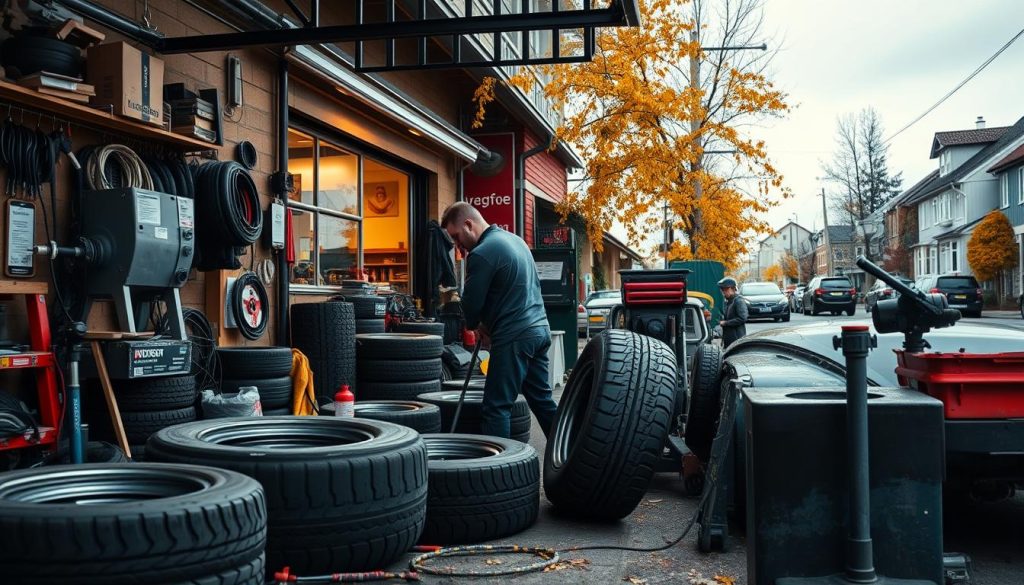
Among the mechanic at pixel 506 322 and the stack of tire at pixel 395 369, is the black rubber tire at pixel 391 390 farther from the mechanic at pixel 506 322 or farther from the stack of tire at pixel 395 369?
the mechanic at pixel 506 322

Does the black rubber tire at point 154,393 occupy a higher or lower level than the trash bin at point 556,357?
higher

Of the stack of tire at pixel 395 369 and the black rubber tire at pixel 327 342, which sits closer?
the black rubber tire at pixel 327 342

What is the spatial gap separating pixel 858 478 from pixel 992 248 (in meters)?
42.7

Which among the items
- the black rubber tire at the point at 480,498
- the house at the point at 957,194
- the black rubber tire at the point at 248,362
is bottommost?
the black rubber tire at the point at 480,498

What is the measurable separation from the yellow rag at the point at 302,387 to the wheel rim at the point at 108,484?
3.82 metres

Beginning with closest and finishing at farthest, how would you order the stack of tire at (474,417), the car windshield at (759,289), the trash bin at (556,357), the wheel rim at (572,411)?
the wheel rim at (572,411), the stack of tire at (474,417), the trash bin at (556,357), the car windshield at (759,289)

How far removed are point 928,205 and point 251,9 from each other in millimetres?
59524

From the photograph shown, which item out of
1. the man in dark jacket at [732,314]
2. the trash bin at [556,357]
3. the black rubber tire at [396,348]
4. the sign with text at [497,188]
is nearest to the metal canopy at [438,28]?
the black rubber tire at [396,348]

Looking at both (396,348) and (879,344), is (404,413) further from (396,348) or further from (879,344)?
(879,344)

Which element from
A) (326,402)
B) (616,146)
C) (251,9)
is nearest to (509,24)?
(251,9)

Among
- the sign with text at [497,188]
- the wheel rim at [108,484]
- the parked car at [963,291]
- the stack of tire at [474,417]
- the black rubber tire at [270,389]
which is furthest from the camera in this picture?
the parked car at [963,291]

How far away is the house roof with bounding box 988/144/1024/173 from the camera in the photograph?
40203 mm

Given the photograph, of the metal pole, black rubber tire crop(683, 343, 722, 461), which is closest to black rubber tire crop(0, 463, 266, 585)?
the metal pole

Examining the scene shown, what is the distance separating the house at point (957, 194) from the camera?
157ft
